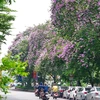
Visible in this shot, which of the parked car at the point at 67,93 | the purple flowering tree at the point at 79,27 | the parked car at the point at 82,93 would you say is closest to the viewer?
the purple flowering tree at the point at 79,27

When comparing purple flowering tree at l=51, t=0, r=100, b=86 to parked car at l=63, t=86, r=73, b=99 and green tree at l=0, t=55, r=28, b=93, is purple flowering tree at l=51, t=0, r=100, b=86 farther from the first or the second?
green tree at l=0, t=55, r=28, b=93

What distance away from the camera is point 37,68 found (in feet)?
160

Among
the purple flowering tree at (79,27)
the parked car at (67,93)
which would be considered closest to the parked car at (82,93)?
the purple flowering tree at (79,27)

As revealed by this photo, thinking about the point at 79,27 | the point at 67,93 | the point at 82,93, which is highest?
the point at 79,27

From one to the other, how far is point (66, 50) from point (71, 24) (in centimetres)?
232

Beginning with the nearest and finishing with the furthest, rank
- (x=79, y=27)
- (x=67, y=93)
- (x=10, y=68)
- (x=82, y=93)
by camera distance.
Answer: (x=10, y=68)
(x=79, y=27)
(x=82, y=93)
(x=67, y=93)

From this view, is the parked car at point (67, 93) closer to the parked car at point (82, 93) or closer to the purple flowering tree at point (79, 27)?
the purple flowering tree at point (79, 27)

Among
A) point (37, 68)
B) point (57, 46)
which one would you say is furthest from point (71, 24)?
point (37, 68)

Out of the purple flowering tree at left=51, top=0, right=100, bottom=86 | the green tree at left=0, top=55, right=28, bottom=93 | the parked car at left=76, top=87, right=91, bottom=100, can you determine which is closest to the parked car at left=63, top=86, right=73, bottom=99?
the purple flowering tree at left=51, top=0, right=100, bottom=86

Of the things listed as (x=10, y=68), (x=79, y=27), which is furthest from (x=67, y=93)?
(x=10, y=68)

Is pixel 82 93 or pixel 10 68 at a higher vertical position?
pixel 82 93

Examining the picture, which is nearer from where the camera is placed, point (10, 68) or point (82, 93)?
point (10, 68)

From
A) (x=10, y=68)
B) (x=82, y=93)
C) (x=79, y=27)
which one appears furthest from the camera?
(x=82, y=93)

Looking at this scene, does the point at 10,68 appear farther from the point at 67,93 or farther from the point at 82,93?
the point at 67,93
